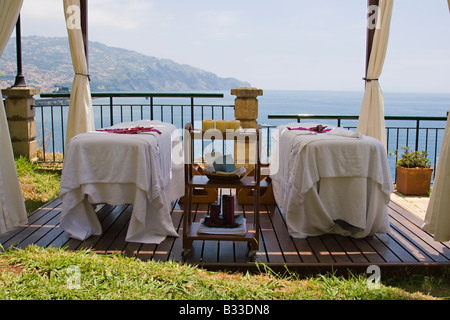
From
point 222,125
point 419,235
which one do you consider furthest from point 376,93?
point 222,125

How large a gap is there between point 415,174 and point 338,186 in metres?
1.98

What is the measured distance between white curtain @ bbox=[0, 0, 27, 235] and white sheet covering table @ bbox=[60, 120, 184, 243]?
43cm

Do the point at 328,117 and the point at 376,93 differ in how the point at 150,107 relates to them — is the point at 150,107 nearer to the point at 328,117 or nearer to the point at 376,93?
the point at 328,117

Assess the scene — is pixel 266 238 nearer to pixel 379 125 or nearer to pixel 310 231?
pixel 310 231

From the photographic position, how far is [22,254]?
2684 millimetres

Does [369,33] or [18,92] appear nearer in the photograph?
[369,33]

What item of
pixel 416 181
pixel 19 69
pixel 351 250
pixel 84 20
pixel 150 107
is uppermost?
pixel 84 20

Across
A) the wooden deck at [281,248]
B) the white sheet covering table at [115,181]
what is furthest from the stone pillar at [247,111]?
the white sheet covering table at [115,181]

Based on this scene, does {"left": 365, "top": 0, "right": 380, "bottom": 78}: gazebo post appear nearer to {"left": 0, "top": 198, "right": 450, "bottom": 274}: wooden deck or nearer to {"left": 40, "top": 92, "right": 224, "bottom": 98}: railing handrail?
{"left": 40, "top": 92, "right": 224, "bottom": 98}: railing handrail

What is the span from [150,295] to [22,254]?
985 millimetres

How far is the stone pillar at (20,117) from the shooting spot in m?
5.42

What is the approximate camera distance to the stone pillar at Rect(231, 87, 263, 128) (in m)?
5.07

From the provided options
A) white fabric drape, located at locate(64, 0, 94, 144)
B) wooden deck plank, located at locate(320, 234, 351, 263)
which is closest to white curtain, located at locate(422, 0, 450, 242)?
wooden deck plank, located at locate(320, 234, 351, 263)

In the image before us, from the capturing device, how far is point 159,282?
234cm
